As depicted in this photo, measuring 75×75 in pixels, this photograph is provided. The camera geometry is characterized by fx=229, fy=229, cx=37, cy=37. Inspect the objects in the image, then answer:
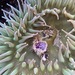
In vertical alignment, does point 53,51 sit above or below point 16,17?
below

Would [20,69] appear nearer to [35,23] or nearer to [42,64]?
[42,64]

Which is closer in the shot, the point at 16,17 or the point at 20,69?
the point at 20,69

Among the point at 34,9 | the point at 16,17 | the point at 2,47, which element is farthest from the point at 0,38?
the point at 34,9

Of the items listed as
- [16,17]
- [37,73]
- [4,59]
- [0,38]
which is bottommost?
[37,73]

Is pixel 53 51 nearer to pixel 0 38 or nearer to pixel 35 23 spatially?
pixel 35 23

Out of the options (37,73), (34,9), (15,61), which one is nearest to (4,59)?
(15,61)

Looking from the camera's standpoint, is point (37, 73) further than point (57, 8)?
No
